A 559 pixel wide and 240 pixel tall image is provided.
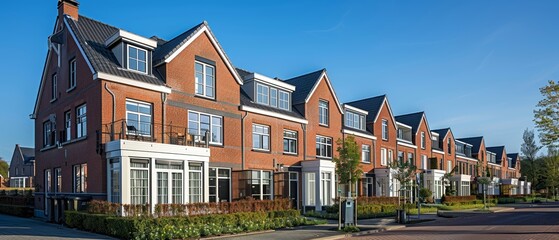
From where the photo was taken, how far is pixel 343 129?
35781 millimetres

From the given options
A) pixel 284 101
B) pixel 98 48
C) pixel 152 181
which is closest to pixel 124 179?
pixel 152 181

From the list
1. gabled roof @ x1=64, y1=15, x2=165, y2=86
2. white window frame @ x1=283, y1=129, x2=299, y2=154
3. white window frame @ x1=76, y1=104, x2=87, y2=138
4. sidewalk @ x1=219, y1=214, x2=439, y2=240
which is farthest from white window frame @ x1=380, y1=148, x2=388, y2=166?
white window frame @ x1=76, y1=104, x2=87, y2=138

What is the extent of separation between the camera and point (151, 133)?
68.6 feet

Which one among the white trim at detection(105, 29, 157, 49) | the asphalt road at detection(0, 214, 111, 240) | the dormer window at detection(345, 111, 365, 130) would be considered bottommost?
the asphalt road at detection(0, 214, 111, 240)

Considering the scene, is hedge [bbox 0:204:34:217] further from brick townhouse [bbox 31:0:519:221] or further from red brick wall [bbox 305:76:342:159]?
red brick wall [bbox 305:76:342:159]

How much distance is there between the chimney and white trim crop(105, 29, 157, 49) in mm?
3605

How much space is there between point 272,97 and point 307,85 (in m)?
4.36

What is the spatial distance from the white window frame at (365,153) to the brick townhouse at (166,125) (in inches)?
223

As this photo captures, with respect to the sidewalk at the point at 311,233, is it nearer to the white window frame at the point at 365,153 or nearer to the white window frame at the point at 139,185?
the white window frame at the point at 139,185

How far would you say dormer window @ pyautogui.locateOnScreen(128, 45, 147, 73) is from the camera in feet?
70.1

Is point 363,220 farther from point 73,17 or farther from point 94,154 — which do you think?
point 73,17

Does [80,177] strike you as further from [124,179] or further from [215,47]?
[215,47]

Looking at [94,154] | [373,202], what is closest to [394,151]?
[373,202]

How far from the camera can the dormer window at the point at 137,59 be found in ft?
70.1
